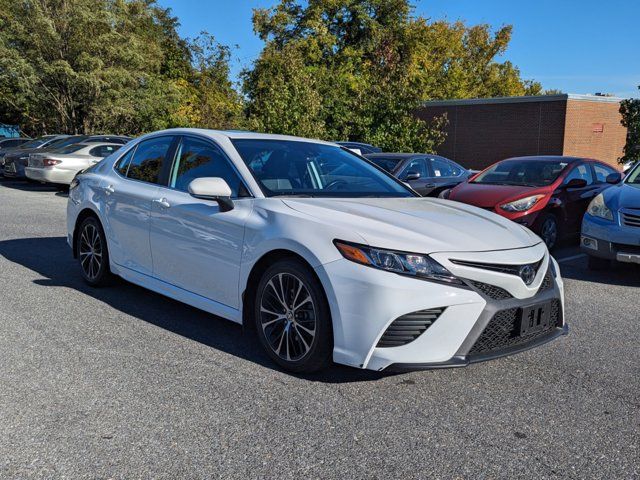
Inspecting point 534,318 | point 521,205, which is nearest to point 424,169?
point 521,205

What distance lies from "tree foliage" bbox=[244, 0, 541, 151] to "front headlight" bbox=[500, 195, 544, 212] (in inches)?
581

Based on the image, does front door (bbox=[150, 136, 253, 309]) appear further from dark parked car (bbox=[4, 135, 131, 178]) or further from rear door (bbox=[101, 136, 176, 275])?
dark parked car (bbox=[4, 135, 131, 178])

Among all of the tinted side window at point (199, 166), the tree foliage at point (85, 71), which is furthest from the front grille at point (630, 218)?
the tree foliage at point (85, 71)

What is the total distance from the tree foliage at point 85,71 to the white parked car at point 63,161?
14582mm

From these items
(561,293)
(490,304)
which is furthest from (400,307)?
(561,293)

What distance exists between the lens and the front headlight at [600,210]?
7461 mm

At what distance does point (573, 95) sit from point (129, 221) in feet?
93.3

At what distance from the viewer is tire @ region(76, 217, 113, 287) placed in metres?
6.01

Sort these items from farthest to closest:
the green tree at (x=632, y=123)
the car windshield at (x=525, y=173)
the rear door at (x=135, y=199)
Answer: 1. the green tree at (x=632, y=123)
2. the car windshield at (x=525, y=173)
3. the rear door at (x=135, y=199)

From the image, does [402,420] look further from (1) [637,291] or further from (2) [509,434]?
(1) [637,291]

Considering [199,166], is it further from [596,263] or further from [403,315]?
[596,263]

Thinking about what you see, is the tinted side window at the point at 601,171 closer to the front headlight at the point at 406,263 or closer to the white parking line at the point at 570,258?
the white parking line at the point at 570,258

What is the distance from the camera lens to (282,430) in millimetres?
3314

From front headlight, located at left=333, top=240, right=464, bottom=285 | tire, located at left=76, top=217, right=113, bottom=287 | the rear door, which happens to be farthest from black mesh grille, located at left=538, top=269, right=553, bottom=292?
tire, located at left=76, top=217, right=113, bottom=287
